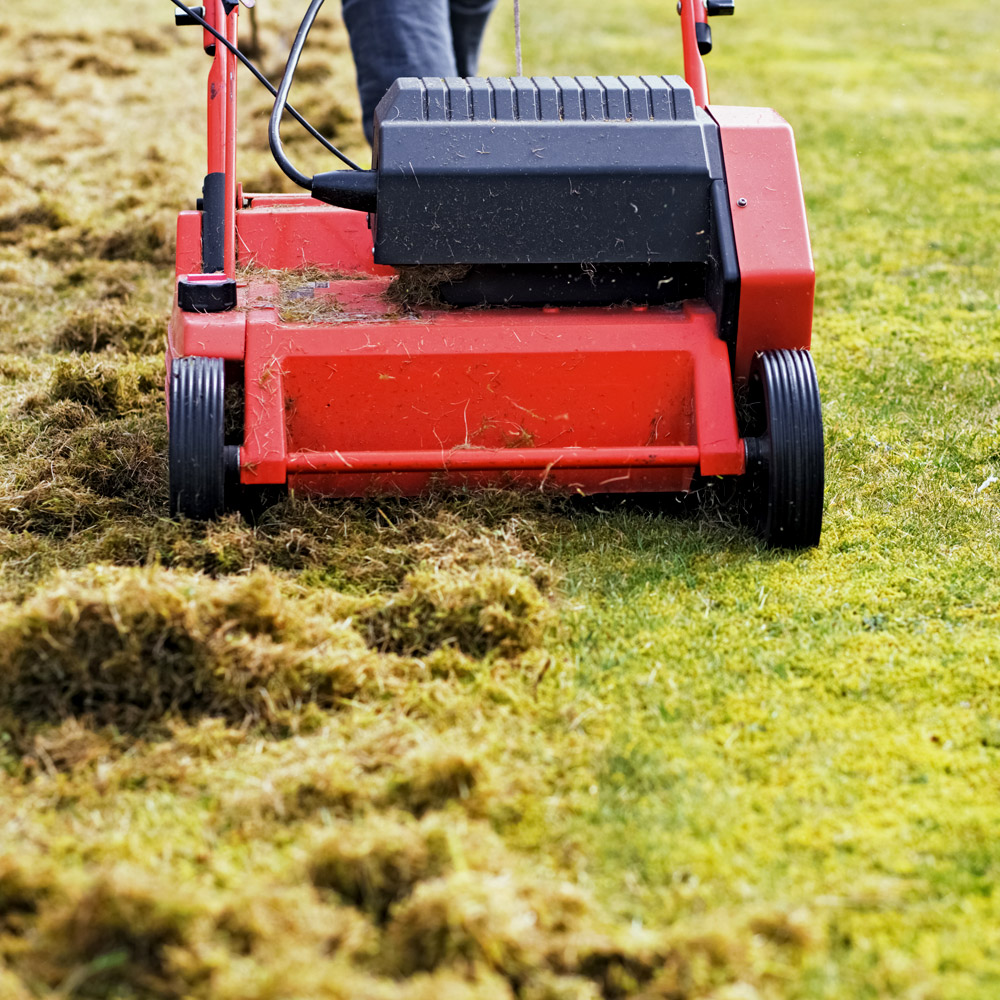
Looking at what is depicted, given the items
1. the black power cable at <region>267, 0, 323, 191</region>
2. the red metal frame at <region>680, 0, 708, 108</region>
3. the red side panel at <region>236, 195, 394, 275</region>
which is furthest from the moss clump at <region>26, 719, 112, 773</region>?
the red metal frame at <region>680, 0, 708, 108</region>

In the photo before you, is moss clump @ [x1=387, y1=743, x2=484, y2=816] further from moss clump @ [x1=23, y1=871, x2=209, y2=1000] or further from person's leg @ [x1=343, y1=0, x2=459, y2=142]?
person's leg @ [x1=343, y1=0, x2=459, y2=142]

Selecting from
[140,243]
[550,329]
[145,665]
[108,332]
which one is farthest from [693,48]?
[140,243]

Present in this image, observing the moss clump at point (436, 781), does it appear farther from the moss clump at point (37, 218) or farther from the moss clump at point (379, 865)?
the moss clump at point (37, 218)

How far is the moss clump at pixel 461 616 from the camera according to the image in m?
2.62

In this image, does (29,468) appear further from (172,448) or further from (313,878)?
(313,878)

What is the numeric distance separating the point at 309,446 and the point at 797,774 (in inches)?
54.1

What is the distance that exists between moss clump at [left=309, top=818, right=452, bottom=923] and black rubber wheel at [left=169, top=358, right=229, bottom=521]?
1.15 m

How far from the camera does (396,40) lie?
4.37 meters

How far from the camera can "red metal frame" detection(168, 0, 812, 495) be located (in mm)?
3027

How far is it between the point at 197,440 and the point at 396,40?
2.00 metres

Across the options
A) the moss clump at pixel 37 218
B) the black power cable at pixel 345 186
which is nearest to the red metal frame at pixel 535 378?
the black power cable at pixel 345 186

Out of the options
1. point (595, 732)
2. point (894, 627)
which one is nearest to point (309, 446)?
point (595, 732)

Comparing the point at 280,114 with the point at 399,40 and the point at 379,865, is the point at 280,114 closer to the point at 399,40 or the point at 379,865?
the point at 399,40

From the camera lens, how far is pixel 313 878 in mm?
1951
